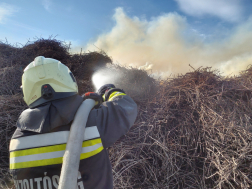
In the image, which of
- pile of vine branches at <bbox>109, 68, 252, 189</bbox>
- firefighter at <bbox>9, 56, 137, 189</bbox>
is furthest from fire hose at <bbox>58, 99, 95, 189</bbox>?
pile of vine branches at <bbox>109, 68, 252, 189</bbox>

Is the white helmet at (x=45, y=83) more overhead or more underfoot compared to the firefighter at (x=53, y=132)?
more overhead

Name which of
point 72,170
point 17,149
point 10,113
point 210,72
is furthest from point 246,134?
point 10,113

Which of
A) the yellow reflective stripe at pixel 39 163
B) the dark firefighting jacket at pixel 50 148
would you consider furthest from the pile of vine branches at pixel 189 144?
the yellow reflective stripe at pixel 39 163

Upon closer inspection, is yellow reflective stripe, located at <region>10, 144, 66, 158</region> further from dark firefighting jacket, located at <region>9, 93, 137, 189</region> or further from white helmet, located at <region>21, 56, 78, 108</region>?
white helmet, located at <region>21, 56, 78, 108</region>

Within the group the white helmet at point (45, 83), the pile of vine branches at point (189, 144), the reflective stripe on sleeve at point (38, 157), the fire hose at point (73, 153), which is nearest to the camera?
the fire hose at point (73, 153)

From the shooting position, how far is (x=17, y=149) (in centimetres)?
121

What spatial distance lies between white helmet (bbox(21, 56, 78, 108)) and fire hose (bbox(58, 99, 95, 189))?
290 millimetres

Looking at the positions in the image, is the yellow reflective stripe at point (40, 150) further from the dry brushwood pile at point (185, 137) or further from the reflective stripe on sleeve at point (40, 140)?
the dry brushwood pile at point (185, 137)

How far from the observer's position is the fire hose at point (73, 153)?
1044mm

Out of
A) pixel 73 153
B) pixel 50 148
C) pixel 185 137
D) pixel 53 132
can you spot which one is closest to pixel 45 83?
pixel 53 132

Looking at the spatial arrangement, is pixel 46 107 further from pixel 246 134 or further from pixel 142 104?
pixel 246 134

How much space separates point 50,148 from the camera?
3.89 feet

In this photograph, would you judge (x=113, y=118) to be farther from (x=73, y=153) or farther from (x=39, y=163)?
(x=39, y=163)

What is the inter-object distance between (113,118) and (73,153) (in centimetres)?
48
